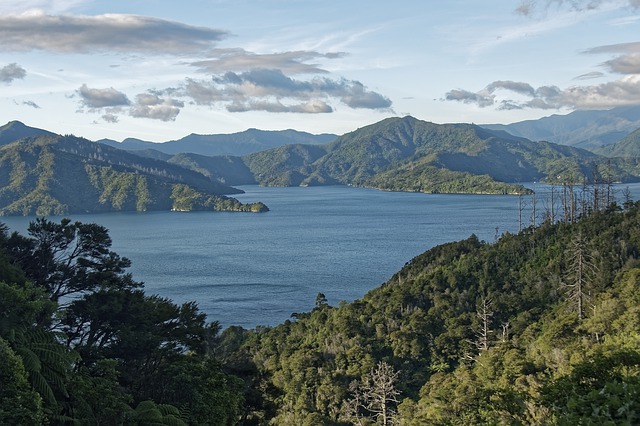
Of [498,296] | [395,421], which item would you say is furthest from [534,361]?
[498,296]

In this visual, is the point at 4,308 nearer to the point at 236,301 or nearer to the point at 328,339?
the point at 328,339

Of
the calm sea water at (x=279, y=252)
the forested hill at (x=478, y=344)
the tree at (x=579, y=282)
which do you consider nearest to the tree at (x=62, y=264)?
the forested hill at (x=478, y=344)

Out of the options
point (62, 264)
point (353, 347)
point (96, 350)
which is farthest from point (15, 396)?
point (353, 347)

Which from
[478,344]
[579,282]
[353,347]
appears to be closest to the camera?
[579,282]

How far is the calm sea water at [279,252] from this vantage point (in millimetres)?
82688

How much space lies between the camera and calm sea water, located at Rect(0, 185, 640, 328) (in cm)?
8269

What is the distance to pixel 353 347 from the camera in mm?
38062

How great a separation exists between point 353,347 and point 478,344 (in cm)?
755

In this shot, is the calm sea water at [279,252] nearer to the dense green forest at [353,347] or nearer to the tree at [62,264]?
the dense green forest at [353,347]

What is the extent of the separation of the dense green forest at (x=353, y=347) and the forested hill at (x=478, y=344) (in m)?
0.10

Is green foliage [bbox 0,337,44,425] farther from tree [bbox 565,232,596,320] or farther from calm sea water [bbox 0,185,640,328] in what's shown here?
calm sea water [bbox 0,185,640,328]

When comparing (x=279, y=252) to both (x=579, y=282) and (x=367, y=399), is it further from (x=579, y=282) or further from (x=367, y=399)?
(x=367, y=399)

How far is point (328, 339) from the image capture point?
42.2 metres

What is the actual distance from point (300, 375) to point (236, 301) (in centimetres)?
4866
